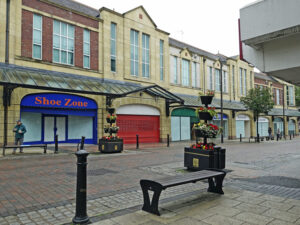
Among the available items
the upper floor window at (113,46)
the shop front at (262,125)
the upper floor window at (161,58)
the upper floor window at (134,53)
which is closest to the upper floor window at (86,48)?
the upper floor window at (113,46)

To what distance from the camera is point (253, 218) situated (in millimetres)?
4121

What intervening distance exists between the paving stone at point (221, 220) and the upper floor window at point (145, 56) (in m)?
20.8

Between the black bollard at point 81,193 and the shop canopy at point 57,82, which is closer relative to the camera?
the black bollard at point 81,193

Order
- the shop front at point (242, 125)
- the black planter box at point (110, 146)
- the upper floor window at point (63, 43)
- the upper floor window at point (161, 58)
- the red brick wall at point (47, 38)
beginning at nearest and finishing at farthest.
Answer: the black planter box at point (110, 146) → the red brick wall at point (47, 38) → the upper floor window at point (63, 43) → the upper floor window at point (161, 58) → the shop front at point (242, 125)

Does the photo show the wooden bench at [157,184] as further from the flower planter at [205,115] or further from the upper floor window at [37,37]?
the upper floor window at [37,37]

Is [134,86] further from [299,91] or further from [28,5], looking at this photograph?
[299,91]

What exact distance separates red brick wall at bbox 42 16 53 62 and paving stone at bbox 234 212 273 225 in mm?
17145

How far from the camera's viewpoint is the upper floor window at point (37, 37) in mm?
17344

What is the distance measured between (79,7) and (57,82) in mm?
8131

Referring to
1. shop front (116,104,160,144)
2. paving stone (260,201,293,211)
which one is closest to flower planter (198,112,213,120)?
paving stone (260,201,293,211)

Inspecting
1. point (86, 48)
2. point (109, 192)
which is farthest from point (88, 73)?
point (109, 192)

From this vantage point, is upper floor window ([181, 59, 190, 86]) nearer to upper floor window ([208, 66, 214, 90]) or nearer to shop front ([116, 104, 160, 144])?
upper floor window ([208, 66, 214, 90])

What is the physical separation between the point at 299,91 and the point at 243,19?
54.6 meters

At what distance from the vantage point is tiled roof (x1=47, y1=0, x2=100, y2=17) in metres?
19.7
